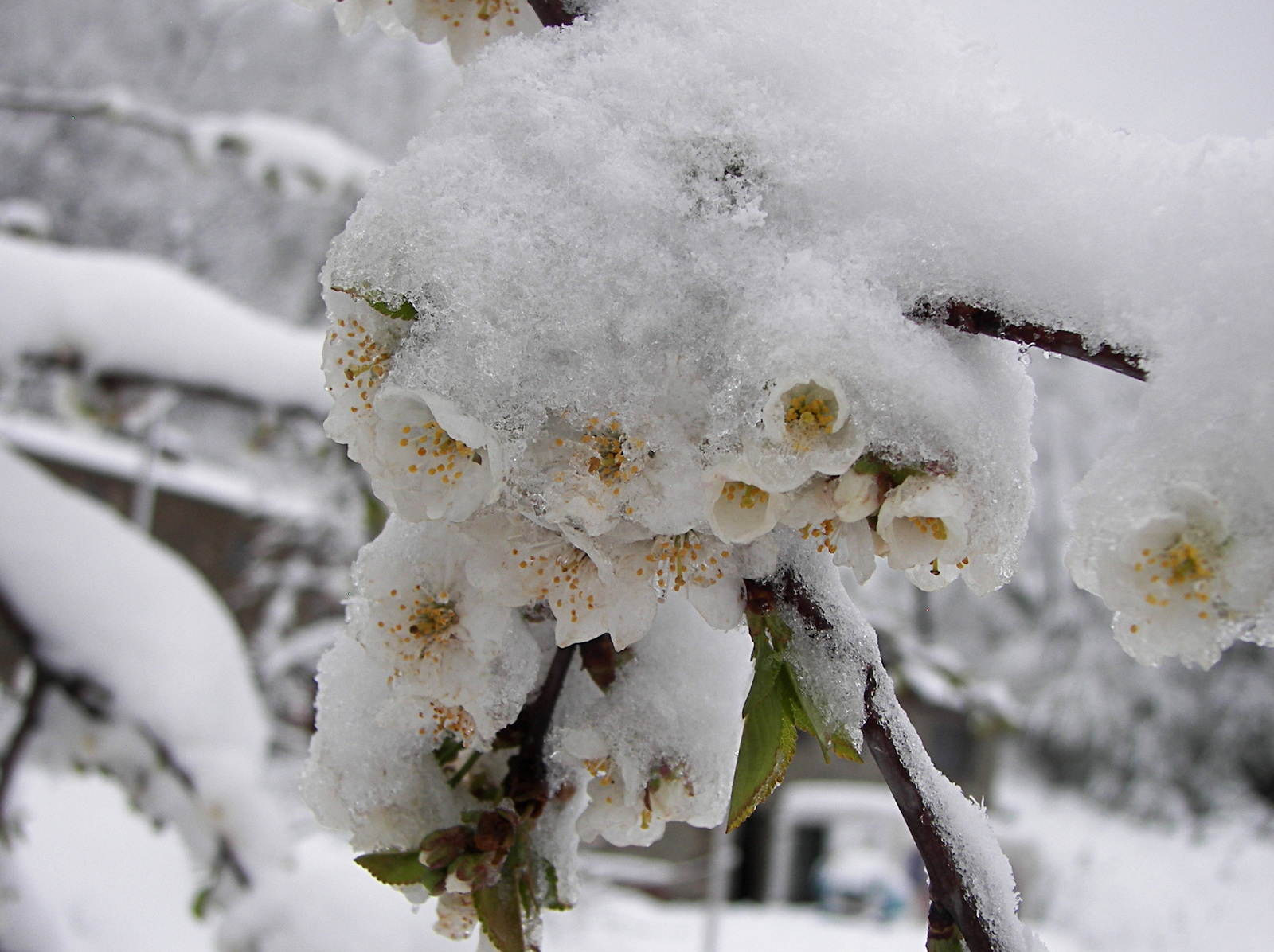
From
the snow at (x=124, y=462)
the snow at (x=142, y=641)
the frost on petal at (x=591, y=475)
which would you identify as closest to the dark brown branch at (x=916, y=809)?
the frost on petal at (x=591, y=475)

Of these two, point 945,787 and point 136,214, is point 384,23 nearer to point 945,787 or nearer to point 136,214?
point 945,787

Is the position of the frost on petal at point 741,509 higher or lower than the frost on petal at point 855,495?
lower

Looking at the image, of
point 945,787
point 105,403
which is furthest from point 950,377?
point 105,403

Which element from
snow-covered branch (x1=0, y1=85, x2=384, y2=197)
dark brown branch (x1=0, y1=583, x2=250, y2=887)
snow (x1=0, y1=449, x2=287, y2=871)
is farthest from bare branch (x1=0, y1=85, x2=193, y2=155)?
dark brown branch (x1=0, y1=583, x2=250, y2=887)

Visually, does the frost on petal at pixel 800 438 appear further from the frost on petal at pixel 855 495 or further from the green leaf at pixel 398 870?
the green leaf at pixel 398 870

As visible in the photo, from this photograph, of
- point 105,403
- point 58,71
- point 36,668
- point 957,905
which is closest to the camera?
point 957,905

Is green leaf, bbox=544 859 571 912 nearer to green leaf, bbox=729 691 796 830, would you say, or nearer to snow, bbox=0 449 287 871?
green leaf, bbox=729 691 796 830
